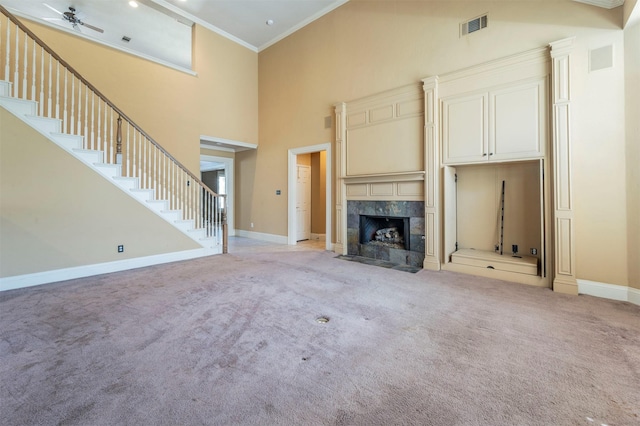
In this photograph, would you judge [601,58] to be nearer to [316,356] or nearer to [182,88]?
[316,356]

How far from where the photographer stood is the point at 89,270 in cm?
401

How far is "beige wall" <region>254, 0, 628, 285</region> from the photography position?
3082mm

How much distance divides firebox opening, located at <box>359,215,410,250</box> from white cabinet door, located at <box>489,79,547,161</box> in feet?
6.69

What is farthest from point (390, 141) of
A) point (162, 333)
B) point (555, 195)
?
point (162, 333)

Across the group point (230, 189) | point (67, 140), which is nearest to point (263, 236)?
point (230, 189)

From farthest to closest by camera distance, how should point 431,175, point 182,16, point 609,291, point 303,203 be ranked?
point 303,203 → point 182,16 → point 431,175 → point 609,291

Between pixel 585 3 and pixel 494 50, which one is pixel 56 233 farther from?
pixel 585 3

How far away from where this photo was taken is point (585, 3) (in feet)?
10.5

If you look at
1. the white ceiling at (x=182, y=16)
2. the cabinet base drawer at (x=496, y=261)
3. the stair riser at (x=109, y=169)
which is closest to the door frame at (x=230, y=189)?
the white ceiling at (x=182, y=16)

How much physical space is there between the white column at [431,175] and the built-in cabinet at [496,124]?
132 mm

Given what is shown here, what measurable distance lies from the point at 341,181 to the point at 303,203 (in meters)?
2.26

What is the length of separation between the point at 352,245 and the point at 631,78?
168 inches

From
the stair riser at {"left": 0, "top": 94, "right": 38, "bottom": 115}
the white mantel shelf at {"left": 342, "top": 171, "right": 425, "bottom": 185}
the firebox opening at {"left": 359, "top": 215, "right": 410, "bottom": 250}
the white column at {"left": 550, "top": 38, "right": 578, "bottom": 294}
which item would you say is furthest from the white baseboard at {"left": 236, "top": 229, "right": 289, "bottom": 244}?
the white column at {"left": 550, "top": 38, "right": 578, "bottom": 294}

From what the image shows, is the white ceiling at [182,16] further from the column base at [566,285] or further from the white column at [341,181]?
the column base at [566,285]
